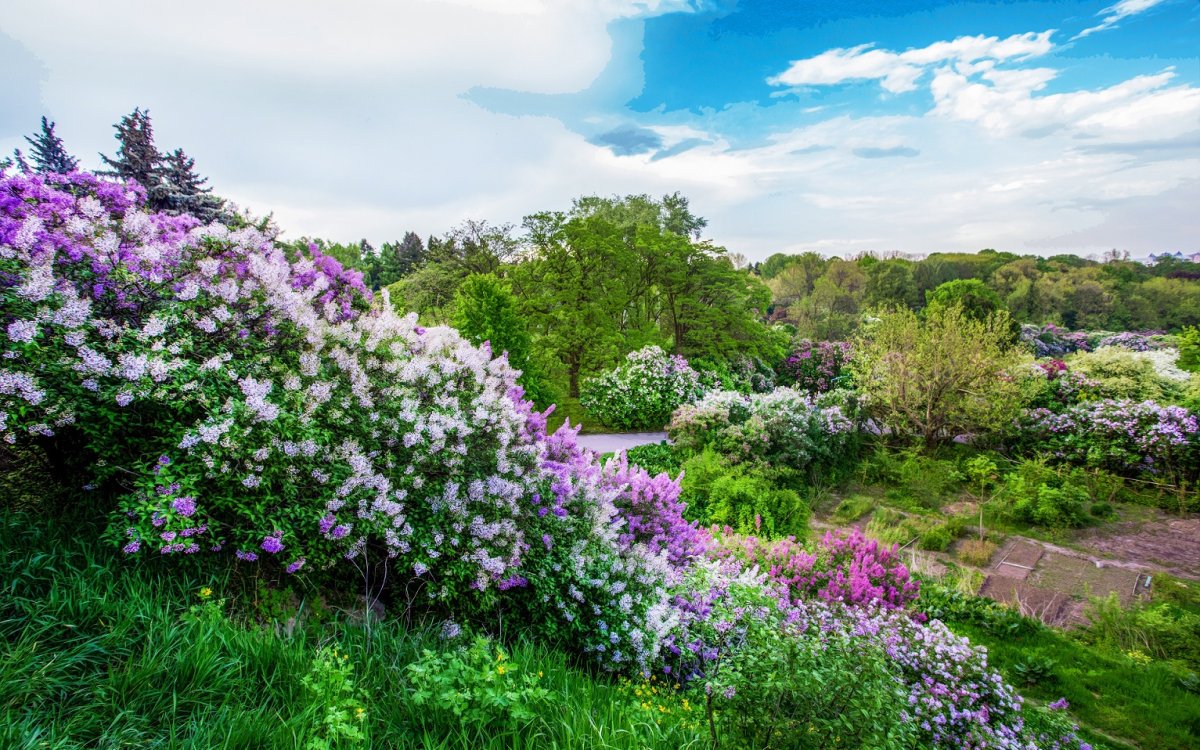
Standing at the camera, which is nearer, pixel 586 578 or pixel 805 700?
pixel 805 700

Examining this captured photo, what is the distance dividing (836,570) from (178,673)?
506 centimetres

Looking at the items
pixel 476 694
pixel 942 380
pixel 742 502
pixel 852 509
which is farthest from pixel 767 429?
pixel 476 694

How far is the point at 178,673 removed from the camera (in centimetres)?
212

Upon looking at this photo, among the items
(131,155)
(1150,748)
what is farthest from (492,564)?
(131,155)

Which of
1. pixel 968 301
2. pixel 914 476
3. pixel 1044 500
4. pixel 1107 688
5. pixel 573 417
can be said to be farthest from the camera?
pixel 968 301

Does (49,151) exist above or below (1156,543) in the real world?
above

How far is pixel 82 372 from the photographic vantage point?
2.37m

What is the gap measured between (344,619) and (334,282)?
238 cm

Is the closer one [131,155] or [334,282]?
[334,282]

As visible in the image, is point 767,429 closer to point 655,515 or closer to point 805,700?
point 655,515

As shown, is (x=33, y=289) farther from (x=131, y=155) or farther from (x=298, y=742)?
(x=131, y=155)

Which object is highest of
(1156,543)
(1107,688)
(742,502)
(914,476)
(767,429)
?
(767,429)

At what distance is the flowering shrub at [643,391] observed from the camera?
12359mm

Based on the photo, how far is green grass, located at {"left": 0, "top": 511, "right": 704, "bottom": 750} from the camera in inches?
74.3
